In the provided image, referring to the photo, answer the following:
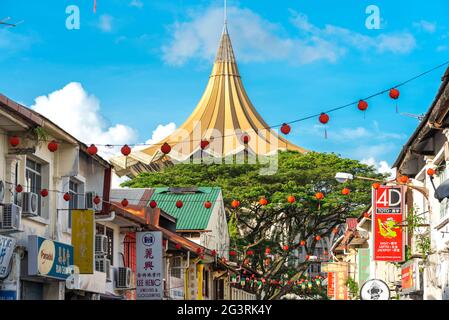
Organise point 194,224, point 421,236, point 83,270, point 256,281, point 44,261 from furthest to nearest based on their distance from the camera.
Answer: point 256,281
point 194,224
point 421,236
point 83,270
point 44,261

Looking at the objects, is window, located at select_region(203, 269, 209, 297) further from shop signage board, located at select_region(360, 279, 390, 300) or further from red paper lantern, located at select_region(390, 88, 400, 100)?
red paper lantern, located at select_region(390, 88, 400, 100)

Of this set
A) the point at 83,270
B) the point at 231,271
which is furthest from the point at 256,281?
the point at 83,270

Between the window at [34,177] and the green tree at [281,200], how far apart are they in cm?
3323

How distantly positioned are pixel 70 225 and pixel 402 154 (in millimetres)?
10125

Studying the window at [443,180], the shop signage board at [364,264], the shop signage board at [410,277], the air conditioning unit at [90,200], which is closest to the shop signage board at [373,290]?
the shop signage board at [410,277]

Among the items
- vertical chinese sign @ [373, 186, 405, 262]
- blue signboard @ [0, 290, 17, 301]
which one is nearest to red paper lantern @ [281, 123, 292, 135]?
blue signboard @ [0, 290, 17, 301]

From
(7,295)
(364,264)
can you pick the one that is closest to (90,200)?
(7,295)

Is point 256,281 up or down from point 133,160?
down

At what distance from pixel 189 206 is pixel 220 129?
33.6 meters

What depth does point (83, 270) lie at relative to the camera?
29328 mm

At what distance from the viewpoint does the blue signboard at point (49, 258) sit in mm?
26219

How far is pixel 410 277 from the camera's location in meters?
32.0

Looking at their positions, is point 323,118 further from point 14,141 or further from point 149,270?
point 149,270
